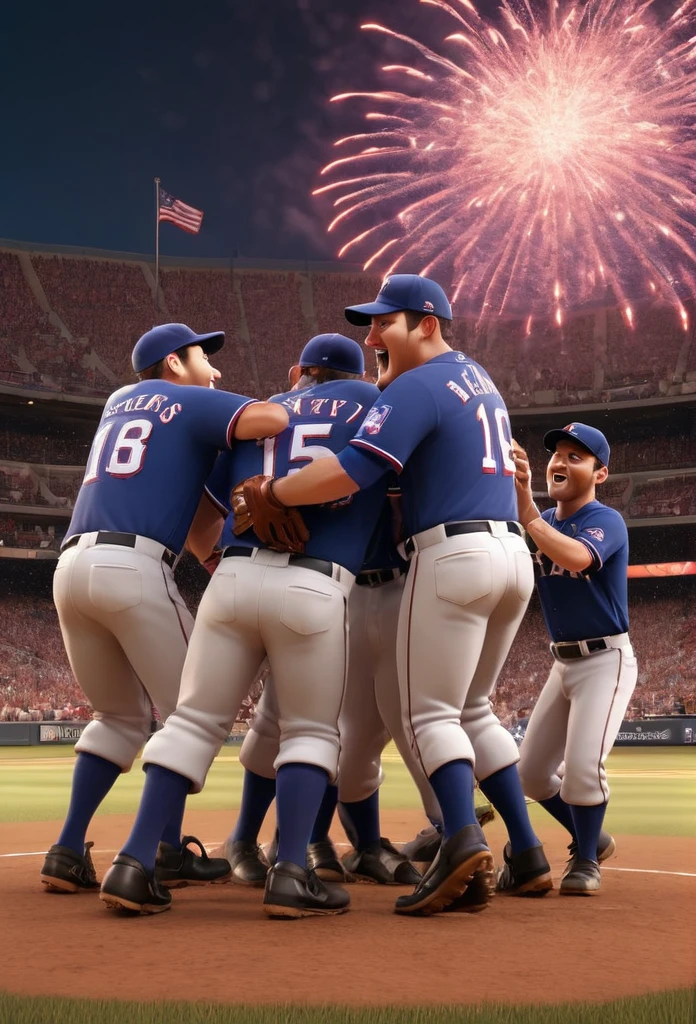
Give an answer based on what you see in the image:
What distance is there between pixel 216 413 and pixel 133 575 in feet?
2.19

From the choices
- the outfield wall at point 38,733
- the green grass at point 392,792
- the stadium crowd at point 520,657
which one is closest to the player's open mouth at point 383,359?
the green grass at point 392,792

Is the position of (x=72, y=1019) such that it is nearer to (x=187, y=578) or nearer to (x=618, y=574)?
(x=618, y=574)

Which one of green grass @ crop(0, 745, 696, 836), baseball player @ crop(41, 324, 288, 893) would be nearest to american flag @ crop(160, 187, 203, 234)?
green grass @ crop(0, 745, 696, 836)

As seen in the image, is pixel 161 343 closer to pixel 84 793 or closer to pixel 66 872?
pixel 84 793

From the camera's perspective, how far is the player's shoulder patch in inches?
138

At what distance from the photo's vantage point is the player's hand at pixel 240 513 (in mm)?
3570

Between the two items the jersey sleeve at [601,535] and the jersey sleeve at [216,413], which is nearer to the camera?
the jersey sleeve at [216,413]

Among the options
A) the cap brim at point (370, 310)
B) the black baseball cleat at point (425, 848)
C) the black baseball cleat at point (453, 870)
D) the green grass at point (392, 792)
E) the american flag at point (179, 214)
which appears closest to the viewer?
the black baseball cleat at point (453, 870)

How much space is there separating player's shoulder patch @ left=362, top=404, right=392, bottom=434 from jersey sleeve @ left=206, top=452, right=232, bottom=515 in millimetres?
818

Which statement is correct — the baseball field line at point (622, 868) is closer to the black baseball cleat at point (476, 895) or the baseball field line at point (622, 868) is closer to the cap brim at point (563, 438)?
the black baseball cleat at point (476, 895)

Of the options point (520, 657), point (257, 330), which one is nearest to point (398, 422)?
point (520, 657)

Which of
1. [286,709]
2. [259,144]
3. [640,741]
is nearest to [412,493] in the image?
[286,709]

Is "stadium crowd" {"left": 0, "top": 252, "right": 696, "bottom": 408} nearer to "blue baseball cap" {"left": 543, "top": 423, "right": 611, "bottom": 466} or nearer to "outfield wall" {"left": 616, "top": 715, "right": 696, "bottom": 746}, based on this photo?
"outfield wall" {"left": 616, "top": 715, "right": 696, "bottom": 746}

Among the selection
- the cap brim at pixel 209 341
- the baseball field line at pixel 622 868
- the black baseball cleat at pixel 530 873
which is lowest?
the baseball field line at pixel 622 868
